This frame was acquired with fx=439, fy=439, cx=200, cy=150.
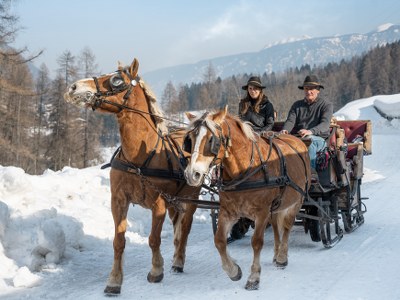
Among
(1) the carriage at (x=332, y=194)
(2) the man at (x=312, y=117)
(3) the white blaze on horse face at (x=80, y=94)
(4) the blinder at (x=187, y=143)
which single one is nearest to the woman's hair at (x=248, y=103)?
(2) the man at (x=312, y=117)

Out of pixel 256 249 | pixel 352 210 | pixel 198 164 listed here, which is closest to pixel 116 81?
pixel 198 164

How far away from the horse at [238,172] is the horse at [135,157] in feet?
1.90

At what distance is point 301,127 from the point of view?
7.93 meters

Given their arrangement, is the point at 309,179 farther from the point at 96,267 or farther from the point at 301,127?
the point at 96,267

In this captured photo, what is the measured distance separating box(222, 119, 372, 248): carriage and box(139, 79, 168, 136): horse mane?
2219 millimetres

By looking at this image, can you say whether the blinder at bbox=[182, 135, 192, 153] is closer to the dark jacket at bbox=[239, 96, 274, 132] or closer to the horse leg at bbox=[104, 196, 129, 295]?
the horse leg at bbox=[104, 196, 129, 295]

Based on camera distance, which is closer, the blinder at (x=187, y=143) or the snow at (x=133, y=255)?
the blinder at (x=187, y=143)

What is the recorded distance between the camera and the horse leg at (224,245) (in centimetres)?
523

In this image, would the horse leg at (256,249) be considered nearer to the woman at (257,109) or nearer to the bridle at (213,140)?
the bridle at (213,140)

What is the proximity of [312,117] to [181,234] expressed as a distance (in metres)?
3.26

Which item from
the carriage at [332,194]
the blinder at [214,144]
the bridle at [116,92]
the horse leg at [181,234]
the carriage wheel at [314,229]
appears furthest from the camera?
the carriage wheel at [314,229]

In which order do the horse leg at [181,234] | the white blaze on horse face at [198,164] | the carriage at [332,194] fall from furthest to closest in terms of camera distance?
the carriage at [332,194] < the horse leg at [181,234] < the white blaze on horse face at [198,164]

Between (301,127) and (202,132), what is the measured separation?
12.3 ft

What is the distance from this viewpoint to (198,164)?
14.9 ft
